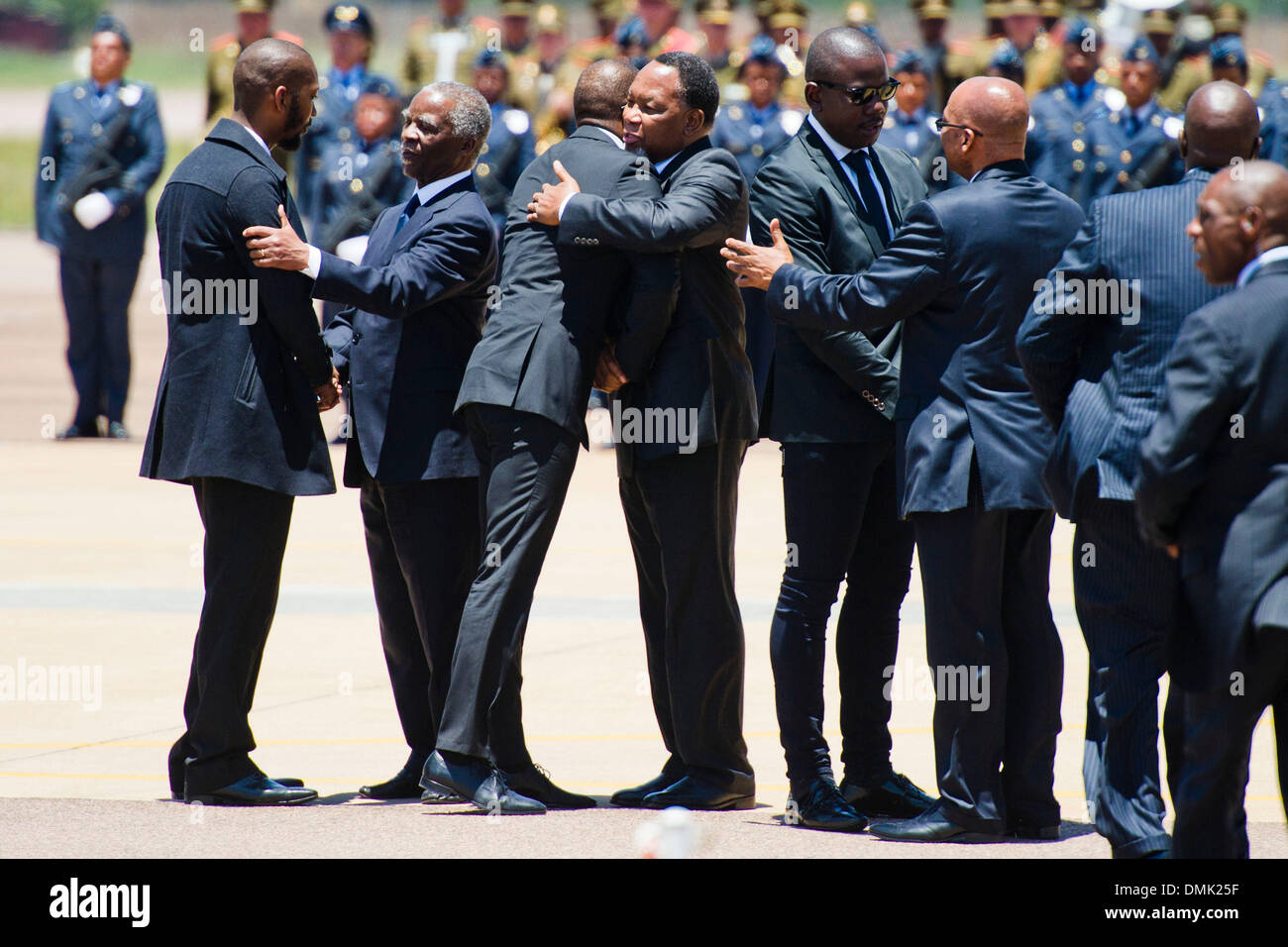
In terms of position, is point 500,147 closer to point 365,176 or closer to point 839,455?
point 365,176

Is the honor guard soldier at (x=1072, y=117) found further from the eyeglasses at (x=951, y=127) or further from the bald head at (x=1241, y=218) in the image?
the bald head at (x=1241, y=218)

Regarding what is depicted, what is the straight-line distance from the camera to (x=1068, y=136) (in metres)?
14.7

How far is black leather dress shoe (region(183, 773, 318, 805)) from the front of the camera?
5.93m

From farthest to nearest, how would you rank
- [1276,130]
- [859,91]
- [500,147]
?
[500,147], [1276,130], [859,91]

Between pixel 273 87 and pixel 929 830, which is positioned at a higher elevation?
pixel 273 87

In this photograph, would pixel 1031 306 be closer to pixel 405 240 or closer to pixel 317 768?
pixel 405 240

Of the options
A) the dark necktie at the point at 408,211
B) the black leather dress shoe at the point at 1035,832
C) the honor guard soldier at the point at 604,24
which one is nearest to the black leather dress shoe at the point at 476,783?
the black leather dress shoe at the point at 1035,832

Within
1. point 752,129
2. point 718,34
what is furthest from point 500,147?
point 718,34

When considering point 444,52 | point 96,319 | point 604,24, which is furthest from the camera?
point 604,24

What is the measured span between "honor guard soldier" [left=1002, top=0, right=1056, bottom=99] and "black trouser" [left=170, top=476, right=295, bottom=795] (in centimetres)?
1092

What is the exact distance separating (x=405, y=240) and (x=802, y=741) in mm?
1824

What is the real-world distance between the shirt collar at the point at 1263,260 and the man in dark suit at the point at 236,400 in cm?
265

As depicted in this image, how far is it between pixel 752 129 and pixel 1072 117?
7.42 feet

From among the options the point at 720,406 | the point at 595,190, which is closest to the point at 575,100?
the point at 595,190
